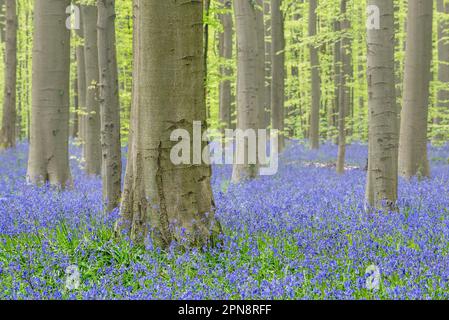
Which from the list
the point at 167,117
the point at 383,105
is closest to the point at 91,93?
the point at 383,105

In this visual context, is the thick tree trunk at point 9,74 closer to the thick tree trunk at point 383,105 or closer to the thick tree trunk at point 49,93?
the thick tree trunk at point 49,93

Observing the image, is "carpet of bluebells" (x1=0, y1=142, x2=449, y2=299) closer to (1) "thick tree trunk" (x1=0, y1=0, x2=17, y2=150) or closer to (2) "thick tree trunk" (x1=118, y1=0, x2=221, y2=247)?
(2) "thick tree trunk" (x1=118, y1=0, x2=221, y2=247)

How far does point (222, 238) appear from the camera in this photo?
17.7ft

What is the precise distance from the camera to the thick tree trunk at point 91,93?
12.0 metres

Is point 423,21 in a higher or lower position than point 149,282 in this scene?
higher

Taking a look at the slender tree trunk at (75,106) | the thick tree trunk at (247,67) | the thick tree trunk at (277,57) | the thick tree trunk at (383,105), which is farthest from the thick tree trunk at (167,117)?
the slender tree trunk at (75,106)

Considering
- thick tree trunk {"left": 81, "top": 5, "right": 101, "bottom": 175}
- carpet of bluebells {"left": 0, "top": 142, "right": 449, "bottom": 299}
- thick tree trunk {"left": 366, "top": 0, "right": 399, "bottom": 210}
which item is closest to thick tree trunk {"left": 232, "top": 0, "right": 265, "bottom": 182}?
thick tree trunk {"left": 81, "top": 5, "right": 101, "bottom": 175}

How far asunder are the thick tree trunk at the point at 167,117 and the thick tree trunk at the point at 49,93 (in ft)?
18.2

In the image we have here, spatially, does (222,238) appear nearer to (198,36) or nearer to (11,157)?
(198,36)

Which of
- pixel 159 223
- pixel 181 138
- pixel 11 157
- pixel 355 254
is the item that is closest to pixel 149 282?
pixel 159 223

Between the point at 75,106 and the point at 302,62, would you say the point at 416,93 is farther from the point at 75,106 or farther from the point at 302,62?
the point at 75,106

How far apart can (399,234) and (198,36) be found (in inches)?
118

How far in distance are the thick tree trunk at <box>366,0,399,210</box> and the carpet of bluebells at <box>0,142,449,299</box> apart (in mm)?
508

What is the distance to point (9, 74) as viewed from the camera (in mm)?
18125
